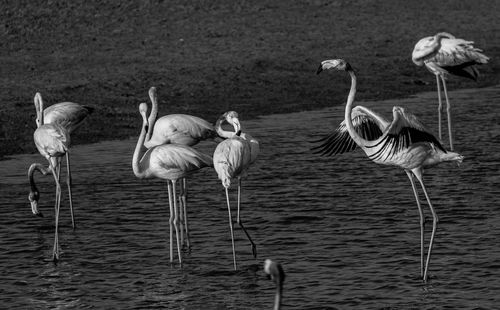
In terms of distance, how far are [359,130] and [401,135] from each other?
0.88 meters

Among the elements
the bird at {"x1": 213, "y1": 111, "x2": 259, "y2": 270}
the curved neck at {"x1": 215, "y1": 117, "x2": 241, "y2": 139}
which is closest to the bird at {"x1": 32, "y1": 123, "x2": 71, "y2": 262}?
the curved neck at {"x1": 215, "y1": 117, "x2": 241, "y2": 139}

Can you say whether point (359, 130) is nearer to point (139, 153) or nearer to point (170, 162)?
point (170, 162)

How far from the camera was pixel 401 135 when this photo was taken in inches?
304

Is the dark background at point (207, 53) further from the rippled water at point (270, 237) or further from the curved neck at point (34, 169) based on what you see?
the curved neck at point (34, 169)

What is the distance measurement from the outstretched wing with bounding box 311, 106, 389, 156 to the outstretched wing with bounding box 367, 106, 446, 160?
0.96 ft

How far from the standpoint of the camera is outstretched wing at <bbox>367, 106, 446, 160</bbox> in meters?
7.63

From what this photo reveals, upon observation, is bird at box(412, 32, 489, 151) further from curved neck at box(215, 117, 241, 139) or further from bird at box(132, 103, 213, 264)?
bird at box(132, 103, 213, 264)

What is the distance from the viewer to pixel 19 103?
14.8 metres

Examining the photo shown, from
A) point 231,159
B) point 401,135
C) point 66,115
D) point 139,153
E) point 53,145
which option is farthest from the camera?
point 66,115

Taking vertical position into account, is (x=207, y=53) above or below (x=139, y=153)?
above

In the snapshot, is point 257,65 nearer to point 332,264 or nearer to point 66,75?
point 66,75

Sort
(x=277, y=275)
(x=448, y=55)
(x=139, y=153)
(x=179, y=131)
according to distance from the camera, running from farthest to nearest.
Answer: (x=448, y=55), (x=179, y=131), (x=139, y=153), (x=277, y=275)

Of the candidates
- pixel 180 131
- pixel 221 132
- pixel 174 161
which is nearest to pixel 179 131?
pixel 180 131

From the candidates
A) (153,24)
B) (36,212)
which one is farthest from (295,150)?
(153,24)
